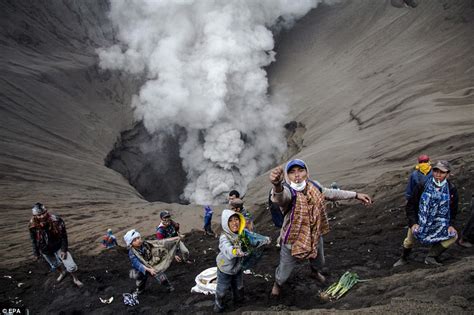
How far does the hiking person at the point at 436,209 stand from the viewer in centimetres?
343

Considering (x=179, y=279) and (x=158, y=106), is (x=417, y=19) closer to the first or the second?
(x=158, y=106)

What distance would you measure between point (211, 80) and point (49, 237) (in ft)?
60.4

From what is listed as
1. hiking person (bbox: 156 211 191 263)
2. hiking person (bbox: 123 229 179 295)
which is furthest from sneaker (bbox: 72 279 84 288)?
hiking person (bbox: 156 211 191 263)

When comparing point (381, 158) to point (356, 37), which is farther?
point (356, 37)

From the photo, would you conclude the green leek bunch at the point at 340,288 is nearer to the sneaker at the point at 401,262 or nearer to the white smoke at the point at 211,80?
the sneaker at the point at 401,262

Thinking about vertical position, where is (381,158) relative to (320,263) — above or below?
above

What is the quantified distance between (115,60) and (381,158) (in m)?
20.4

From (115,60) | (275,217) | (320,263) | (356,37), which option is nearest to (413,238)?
(320,263)

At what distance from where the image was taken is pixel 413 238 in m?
3.85

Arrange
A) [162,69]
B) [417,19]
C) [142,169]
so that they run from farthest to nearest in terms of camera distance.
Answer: [162,69] → [142,169] → [417,19]

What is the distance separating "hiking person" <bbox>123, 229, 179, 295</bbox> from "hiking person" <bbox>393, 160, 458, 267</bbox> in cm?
280

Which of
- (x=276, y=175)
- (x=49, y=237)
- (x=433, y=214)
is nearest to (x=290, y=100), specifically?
(x=49, y=237)

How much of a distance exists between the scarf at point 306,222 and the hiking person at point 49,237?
349 cm

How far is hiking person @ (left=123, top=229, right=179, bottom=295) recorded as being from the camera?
14.0ft
